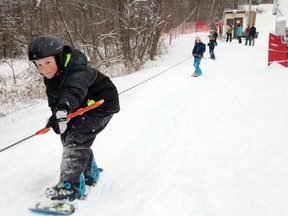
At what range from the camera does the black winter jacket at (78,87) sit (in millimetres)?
2240

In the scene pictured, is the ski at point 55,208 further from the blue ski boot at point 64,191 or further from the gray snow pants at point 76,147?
the gray snow pants at point 76,147

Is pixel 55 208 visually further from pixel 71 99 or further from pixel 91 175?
pixel 71 99

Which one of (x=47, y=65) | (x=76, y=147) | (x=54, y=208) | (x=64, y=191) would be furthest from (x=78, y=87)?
(x=54, y=208)

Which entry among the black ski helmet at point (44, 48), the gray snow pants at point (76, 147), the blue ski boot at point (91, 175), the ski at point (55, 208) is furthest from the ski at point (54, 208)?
the black ski helmet at point (44, 48)

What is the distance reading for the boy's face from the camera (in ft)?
7.60

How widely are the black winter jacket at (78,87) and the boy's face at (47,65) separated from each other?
0.06m

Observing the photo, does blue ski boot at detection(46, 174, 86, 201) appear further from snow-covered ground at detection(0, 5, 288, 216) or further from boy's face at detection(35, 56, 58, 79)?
boy's face at detection(35, 56, 58, 79)

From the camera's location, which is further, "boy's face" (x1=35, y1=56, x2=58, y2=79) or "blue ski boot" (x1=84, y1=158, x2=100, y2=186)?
"blue ski boot" (x1=84, y1=158, x2=100, y2=186)

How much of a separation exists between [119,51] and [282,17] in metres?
8.48

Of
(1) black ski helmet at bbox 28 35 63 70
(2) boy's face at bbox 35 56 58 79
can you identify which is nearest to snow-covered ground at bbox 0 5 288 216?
(2) boy's face at bbox 35 56 58 79

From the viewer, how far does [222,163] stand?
343 centimetres

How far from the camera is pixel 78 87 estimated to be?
229 centimetres

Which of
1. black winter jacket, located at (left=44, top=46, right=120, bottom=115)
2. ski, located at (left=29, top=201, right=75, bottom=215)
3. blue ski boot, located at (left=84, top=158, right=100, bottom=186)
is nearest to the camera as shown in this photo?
black winter jacket, located at (left=44, top=46, right=120, bottom=115)

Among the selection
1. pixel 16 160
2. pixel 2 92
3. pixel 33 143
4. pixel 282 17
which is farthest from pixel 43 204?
pixel 282 17
